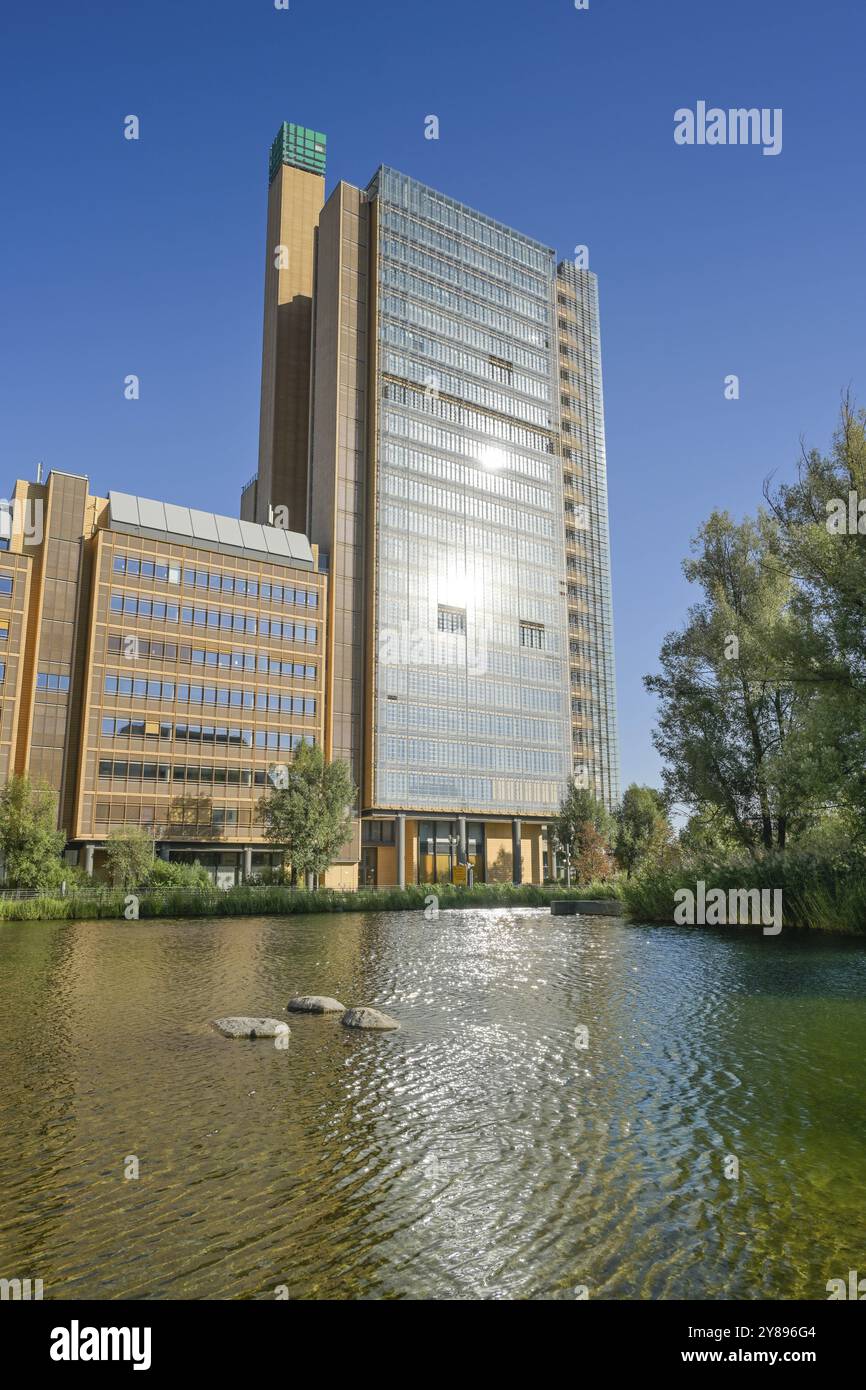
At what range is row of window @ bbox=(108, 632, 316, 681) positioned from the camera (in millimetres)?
72188

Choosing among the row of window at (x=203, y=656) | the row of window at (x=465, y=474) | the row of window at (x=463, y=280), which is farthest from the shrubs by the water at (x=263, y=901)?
the row of window at (x=463, y=280)

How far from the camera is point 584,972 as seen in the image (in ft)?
66.8

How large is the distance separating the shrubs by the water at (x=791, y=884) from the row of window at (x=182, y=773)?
4620 cm

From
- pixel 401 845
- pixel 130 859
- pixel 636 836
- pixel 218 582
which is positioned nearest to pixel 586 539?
pixel 401 845

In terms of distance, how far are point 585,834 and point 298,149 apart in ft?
307

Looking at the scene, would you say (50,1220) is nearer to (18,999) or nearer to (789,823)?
(18,999)

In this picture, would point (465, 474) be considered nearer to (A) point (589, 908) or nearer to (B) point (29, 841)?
(B) point (29, 841)

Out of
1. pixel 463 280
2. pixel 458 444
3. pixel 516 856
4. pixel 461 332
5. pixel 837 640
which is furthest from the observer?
pixel 463 280

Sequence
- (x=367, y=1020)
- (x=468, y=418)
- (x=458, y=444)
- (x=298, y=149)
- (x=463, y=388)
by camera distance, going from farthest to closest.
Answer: (x=298, y=149) < (x=463, y=388) < (x=468, y=418) < (x=458, y=444) < (x=367, y=1020)

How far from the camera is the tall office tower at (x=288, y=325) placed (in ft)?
327

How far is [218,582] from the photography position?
258 ft

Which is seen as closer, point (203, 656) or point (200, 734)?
point (200, 734)

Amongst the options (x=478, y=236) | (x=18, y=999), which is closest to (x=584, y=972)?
(x=18, y=999)

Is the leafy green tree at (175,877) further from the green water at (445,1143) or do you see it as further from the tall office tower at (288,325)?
the tall office tower at (288,325)
